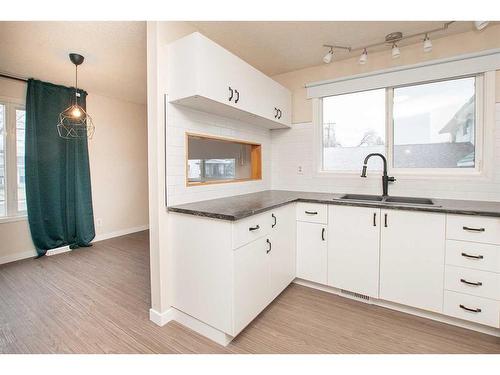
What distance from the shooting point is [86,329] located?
5.82ft

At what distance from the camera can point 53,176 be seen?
133 inches

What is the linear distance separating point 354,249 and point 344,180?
0.90 meters

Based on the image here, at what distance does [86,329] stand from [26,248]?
7.82 feet

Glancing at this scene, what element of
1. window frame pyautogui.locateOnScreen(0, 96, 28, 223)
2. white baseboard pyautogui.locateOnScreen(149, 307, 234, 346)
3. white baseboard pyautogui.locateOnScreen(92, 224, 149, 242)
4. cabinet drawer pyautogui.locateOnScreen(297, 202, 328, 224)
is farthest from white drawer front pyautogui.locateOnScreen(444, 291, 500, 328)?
window frame pyautogui.locateOnScreen(0, 96, 28, 223)

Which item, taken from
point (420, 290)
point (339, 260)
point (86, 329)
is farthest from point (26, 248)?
point (420, 290)

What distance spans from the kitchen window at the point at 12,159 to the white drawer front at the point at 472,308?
15.7ft

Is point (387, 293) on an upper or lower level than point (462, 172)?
lower

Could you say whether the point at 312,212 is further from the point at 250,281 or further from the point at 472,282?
the point at 472,282

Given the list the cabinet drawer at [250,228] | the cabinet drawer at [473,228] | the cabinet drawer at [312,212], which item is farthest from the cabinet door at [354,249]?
the cabinet drawer at [250,228]

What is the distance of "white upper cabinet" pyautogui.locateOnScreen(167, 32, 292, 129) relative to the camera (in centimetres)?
167

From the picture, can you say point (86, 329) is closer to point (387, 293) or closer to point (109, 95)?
point (387, 293)

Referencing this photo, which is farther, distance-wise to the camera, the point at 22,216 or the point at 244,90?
the point at 22,216

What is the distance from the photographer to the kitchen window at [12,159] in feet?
10.2
